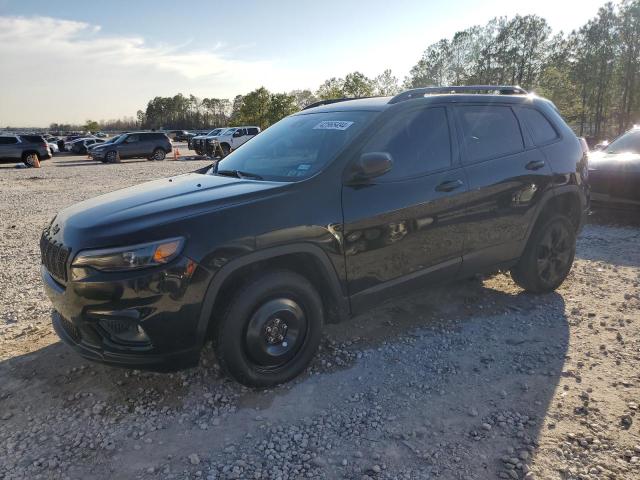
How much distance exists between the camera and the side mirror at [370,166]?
2982mm

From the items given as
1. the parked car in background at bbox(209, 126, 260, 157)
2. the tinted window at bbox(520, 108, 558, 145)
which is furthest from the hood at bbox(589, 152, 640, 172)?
the parked car in background at bbox(209, 126, 260, 157)

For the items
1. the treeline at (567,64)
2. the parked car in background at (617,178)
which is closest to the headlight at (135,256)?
the parked car in background at (617,178)

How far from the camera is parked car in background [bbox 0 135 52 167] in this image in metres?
23.4

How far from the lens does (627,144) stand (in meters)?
8.22

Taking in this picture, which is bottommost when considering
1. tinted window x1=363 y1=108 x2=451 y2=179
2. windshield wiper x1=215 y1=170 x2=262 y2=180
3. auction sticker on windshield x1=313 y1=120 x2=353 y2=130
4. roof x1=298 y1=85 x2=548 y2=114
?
windshield wiper x1=215 y1=170 x2=262 y2=180

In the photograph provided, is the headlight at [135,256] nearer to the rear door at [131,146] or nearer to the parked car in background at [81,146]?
the rear door at [131,146]

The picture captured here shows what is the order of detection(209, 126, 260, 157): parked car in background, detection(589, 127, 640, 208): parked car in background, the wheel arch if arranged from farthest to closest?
detection(209, 126, 260, 157): parked car in background → detection(589, 127, 640, 208): parked car in background → the wheel arch

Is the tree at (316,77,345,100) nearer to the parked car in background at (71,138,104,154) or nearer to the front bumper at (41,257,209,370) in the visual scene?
the parked car in background at (71,138,104,154)

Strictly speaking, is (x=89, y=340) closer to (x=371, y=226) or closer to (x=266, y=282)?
(x=266, y=282)

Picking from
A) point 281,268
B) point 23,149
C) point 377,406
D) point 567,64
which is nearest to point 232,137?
point 23,149

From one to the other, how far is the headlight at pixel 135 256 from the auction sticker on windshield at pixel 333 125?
1588mm

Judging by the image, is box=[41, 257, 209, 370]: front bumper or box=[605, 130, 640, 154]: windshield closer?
box=[41, 257, 209, 370]: front bumper

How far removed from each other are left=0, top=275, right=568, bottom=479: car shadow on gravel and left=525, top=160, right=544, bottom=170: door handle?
4.57 ft

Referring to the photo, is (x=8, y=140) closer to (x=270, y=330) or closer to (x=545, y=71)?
(x=270, y=330)
